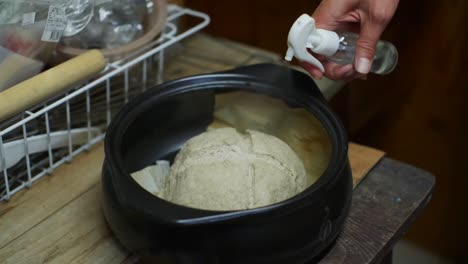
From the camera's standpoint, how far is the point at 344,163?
652 millimetres

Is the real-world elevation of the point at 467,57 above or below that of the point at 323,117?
below

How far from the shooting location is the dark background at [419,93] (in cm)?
122

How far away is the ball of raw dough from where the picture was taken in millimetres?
Answer: 666

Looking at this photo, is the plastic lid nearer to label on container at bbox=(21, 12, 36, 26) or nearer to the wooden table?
the wooden table

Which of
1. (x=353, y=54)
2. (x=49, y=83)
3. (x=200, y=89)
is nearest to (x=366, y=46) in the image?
(x=353, y=54)

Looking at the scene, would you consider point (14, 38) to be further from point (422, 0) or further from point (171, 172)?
point (422, 0)

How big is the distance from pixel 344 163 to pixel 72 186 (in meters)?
0.36

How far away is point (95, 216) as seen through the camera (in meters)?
0.75

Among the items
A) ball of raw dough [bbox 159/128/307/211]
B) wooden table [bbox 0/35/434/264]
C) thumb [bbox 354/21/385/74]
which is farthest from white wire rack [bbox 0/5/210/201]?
thumb [bbox 354/21/385/74]

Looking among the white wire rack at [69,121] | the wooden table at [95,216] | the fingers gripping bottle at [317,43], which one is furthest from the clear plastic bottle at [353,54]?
the white wire rack at [69,121]

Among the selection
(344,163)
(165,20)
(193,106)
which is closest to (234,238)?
(344,163)

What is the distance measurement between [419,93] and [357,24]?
0.57m

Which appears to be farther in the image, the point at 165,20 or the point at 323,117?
the point at 165,20

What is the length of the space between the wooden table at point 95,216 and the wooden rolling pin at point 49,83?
142 mm
